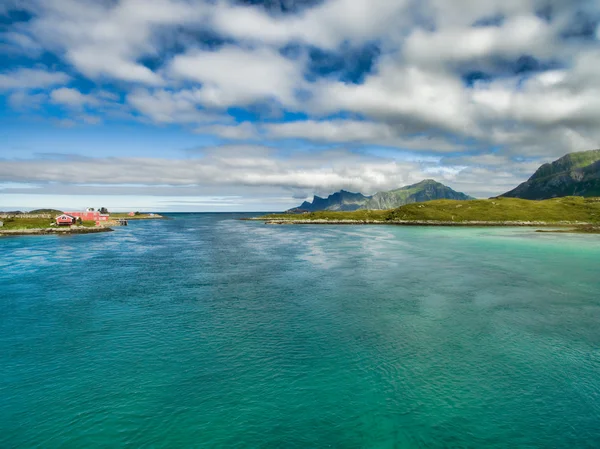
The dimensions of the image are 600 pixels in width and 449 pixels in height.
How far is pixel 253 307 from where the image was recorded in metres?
33.2

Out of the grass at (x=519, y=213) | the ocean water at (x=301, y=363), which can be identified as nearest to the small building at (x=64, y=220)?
the ocean water at (x=301, y=363)

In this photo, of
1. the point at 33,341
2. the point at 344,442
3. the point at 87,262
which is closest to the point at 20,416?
the point at 33,341

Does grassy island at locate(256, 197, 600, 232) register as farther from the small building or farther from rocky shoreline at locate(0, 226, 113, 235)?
the small building

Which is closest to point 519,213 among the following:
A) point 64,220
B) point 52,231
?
point 52,231

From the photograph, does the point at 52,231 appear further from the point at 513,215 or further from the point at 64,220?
the point at 513,215

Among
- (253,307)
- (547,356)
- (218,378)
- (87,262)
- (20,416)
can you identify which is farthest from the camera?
(87,262)

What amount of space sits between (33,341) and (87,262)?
40648 millimetres

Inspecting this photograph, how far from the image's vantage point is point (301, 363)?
842 inches

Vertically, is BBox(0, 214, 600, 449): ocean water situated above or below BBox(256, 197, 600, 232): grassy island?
below

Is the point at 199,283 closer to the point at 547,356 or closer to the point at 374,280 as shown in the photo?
the point at 374,280

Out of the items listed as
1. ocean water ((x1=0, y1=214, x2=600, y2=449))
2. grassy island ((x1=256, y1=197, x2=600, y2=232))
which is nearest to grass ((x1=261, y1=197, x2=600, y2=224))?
grassy island ((x1=256, y1=197, x2=600, y2=232))

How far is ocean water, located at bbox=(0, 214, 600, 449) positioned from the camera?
15258 mm

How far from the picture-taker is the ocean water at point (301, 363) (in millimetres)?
15258

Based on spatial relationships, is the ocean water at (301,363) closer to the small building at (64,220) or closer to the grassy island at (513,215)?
the small building at (64,220)
